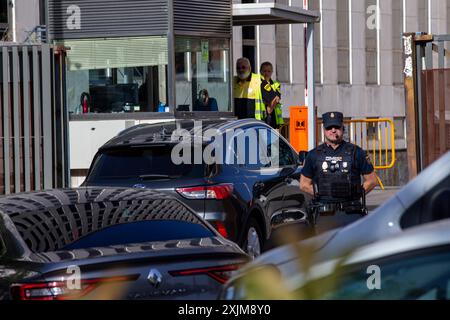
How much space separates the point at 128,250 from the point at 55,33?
40.4 feet

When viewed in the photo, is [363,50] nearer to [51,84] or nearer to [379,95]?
[379,95]

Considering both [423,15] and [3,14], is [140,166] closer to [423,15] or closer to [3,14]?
[3,14]

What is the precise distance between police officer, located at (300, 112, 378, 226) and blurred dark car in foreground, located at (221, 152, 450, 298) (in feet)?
20.9

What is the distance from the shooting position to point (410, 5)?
3688 cm

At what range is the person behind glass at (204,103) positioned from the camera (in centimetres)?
1891

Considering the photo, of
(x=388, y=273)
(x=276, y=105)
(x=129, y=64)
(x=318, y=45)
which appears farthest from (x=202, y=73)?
(x=388, y=273)

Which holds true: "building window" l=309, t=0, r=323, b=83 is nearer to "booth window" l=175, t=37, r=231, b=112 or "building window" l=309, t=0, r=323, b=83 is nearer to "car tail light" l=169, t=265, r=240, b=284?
"booth window" l=175, t=37, r=231, b=112

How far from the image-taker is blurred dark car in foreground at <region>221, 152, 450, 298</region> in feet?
11.8

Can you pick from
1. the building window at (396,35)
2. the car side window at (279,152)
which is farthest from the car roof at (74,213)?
the building window at (396,35)

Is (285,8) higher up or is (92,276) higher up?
(285,8)

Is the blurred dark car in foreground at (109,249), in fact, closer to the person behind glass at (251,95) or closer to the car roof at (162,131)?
the car roof at (162,131)

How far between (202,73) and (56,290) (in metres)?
12.5

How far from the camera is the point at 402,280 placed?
3457 mm
